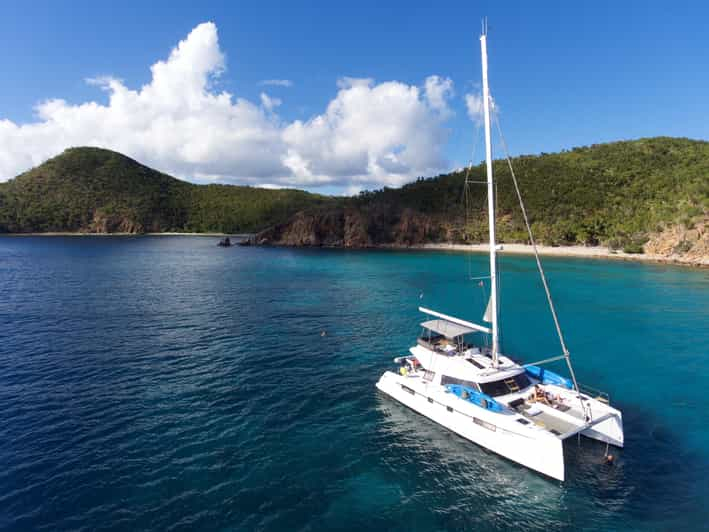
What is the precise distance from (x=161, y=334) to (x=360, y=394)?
20456 millimetres

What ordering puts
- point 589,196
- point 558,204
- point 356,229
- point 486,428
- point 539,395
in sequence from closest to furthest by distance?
point 486,428 < point 539,395 < point 589,196 < point 558,204 < point 356,229

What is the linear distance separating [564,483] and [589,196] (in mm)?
138987

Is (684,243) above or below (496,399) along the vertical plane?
above

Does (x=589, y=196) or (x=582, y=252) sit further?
(x=589, y=196)

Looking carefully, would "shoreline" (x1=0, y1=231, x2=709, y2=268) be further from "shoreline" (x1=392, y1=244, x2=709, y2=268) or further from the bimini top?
the bimini top

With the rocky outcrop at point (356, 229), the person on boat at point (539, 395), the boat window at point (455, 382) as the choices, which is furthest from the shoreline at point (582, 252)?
the boat window at point (455, 382)

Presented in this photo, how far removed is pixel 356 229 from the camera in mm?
155000

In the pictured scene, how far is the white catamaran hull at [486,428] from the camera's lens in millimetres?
15305

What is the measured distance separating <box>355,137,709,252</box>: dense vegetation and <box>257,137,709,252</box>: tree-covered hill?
321 mm

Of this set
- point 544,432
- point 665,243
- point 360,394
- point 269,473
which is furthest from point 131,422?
point 665,243

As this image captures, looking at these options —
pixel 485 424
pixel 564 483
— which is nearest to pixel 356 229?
pixel 485 424

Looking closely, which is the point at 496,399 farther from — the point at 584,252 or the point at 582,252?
the point at 582,252

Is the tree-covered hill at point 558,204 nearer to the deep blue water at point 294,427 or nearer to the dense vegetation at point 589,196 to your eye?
the dense vegetation at point 589,196

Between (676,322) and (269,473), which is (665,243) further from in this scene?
(269,473)
